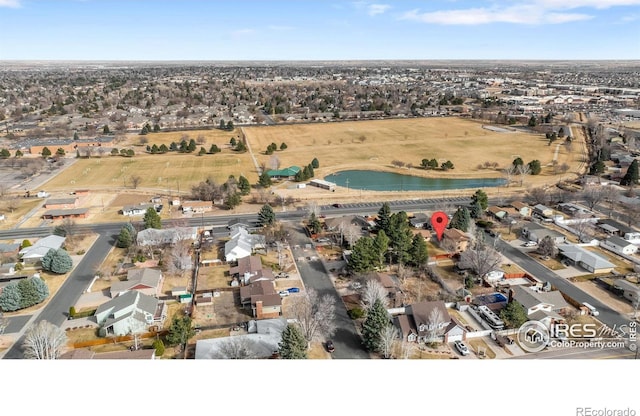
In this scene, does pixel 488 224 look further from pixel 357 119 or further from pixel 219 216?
pixel 357 119

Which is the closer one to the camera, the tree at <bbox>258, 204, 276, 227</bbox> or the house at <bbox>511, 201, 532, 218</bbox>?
the tree at <bbox>258, 204, 276, 227</bbox>

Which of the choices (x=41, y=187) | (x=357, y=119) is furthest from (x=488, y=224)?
(x=357, y=119)

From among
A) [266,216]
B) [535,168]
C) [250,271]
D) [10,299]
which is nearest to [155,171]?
[266,216]

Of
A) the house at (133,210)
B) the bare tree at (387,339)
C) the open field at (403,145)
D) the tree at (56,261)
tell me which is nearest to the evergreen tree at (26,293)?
the tree at (56,261)

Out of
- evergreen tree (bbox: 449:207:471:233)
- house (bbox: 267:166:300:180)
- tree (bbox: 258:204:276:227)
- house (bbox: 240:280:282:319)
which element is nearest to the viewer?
house (bbox: 240:280:282:319)

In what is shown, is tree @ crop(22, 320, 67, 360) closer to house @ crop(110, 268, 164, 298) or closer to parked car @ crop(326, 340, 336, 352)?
house @ crop(110, 268, 164, 298)

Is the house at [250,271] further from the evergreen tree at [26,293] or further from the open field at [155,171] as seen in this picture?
the open field at [155,171]

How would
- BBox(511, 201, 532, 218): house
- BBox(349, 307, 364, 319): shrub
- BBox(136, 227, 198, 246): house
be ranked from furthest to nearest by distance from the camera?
1. BBox(511, 201, 532, 218): house
2. BBox(136, 227, 198, 246): house
3. BBox(349, 307, 364, 319): shrub

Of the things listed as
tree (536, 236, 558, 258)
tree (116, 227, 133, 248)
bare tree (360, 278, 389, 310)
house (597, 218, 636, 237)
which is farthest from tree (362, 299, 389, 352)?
house (597, 218, 636, 237)
